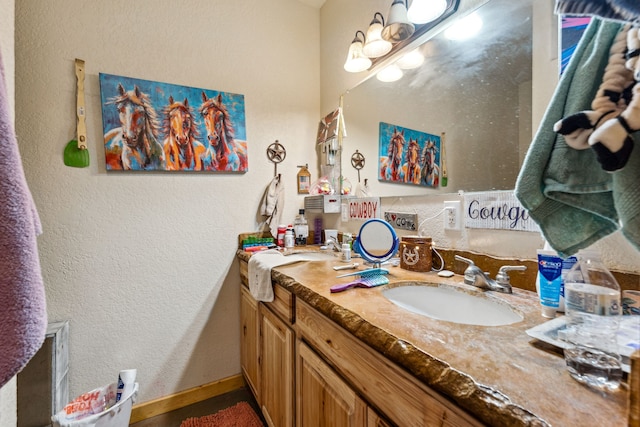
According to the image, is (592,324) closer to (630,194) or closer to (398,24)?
(630,194)

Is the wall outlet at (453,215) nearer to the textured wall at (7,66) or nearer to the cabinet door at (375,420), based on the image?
the cabinet door at (375,420)

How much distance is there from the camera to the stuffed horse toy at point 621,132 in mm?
334

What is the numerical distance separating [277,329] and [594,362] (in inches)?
35.4

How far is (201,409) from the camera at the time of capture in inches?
55.9

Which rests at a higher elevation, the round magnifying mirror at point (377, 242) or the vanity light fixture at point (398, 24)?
the vanity light fixture at point (398, 24)

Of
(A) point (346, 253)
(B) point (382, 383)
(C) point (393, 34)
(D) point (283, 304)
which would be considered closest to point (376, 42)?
(C) point (393, 34)

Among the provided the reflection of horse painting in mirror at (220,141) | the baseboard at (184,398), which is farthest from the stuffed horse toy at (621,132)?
the baseboard at (184,398)

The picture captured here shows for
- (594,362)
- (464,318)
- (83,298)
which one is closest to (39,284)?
(594,362)

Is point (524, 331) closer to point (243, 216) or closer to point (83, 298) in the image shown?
point (243, 216)

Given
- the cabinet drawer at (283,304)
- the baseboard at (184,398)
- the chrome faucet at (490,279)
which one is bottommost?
the baseboard at (184,398)

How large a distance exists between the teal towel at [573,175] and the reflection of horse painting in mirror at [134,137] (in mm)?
1546

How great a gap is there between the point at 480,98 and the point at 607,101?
1.94ft

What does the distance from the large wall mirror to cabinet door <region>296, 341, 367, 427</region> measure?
2.46 feet

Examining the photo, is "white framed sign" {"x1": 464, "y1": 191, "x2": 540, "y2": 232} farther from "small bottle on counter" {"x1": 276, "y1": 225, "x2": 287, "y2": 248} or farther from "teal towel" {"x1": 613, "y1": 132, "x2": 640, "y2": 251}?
"small bottle on counter" {"x1": 276, "y1": 225, "x2": 287, "y2": 248}
